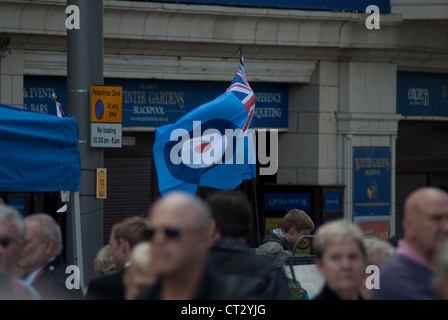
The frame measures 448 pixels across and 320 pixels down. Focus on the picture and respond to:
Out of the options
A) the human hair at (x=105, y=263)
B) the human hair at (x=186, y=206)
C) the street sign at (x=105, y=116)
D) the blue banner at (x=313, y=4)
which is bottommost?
the human hair at (x=105, y=263)

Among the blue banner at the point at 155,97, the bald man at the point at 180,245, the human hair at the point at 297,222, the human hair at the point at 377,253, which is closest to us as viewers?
the bald man at the point at 180,245

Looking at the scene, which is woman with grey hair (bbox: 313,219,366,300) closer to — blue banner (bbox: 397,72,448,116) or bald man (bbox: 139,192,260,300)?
bald man (bbox: 139,192,260,300)

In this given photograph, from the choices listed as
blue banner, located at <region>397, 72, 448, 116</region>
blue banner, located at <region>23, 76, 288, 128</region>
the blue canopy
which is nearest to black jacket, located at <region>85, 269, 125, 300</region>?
the blue canopy

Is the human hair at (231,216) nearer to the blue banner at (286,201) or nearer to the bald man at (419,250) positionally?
the bald man at (419,250)

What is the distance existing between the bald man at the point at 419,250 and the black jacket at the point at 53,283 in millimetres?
1864

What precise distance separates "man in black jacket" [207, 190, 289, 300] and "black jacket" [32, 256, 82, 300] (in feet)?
3.54

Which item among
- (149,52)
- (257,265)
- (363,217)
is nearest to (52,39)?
(149,52)

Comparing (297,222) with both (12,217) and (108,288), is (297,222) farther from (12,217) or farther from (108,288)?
(12,217)

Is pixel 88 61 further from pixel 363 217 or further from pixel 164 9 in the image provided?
pixel 363 217

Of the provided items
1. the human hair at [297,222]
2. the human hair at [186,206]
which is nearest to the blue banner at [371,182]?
the human hair at [297,222]

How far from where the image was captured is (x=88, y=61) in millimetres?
8664

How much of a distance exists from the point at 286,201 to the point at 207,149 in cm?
585

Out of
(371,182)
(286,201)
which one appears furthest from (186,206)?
(371,182)

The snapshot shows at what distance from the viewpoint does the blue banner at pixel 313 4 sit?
1316cm
